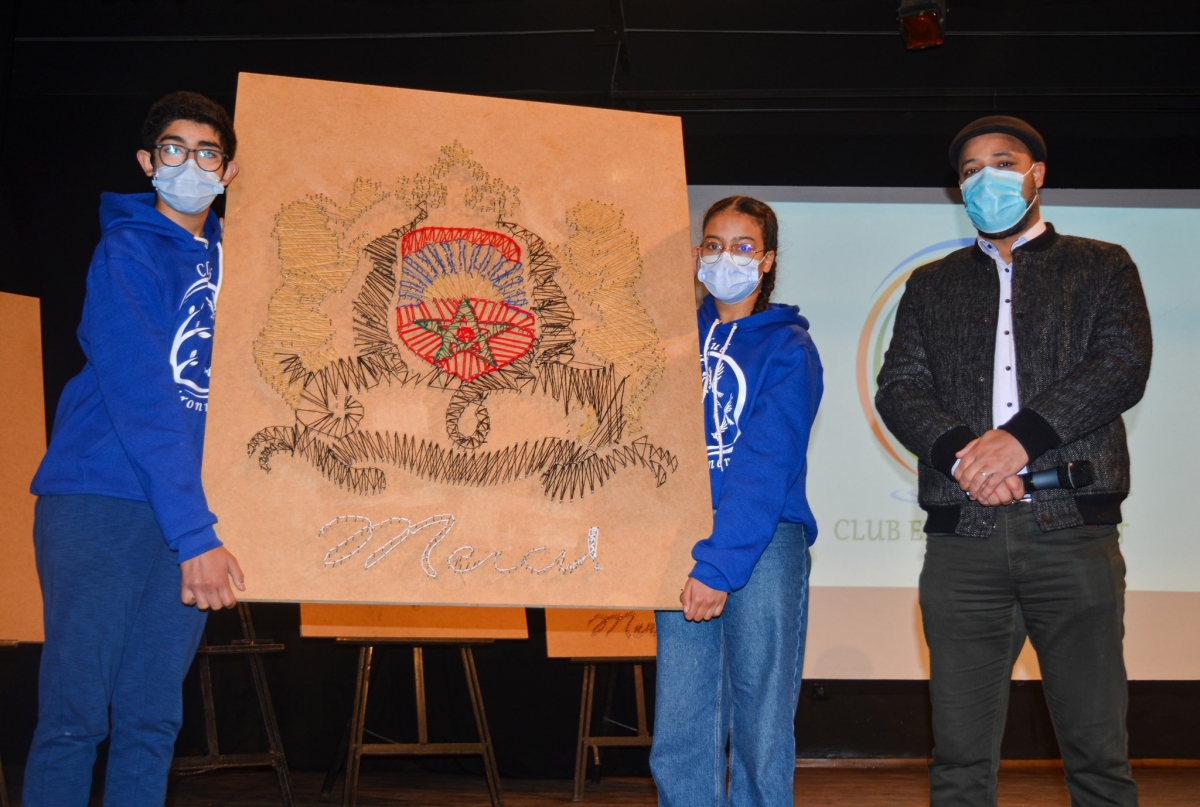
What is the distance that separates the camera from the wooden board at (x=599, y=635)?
3840 millimetres

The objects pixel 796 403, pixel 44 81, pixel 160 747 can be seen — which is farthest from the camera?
pixel 44 81

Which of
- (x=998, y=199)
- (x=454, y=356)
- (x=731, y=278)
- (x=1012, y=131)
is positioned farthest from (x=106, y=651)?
(x=1012, y=131)

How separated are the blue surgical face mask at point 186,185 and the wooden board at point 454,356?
0.16ft

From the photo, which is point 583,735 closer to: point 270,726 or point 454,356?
point 270,726

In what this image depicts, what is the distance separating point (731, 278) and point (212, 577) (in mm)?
1171

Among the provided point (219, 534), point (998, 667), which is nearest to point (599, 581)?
point (219, 534)

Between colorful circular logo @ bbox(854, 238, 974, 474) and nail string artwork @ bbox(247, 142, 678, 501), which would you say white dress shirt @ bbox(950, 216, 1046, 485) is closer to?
nail string artwork @ bbox(247, 142, 678, 501)

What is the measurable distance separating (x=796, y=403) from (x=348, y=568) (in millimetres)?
918

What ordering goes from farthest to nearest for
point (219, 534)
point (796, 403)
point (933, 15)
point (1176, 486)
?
point (1176, 486)
point (933, 15)
point (796, 403)
point (219, 534)

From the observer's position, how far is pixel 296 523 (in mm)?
1739

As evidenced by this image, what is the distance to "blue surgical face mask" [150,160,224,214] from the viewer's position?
1.87 meters

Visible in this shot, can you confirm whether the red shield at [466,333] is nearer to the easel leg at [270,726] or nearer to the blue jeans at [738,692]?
the blue jeans at [738,692]

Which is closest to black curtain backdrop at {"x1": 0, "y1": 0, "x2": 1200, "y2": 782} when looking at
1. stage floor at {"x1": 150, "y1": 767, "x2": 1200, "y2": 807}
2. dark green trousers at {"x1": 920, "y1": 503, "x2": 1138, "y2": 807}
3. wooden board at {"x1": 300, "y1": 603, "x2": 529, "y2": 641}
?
stage floor at {"x1": 150, "y1": 767, "x2": 1200, "y2": 807}

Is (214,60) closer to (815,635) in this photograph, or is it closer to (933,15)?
(933,15)
